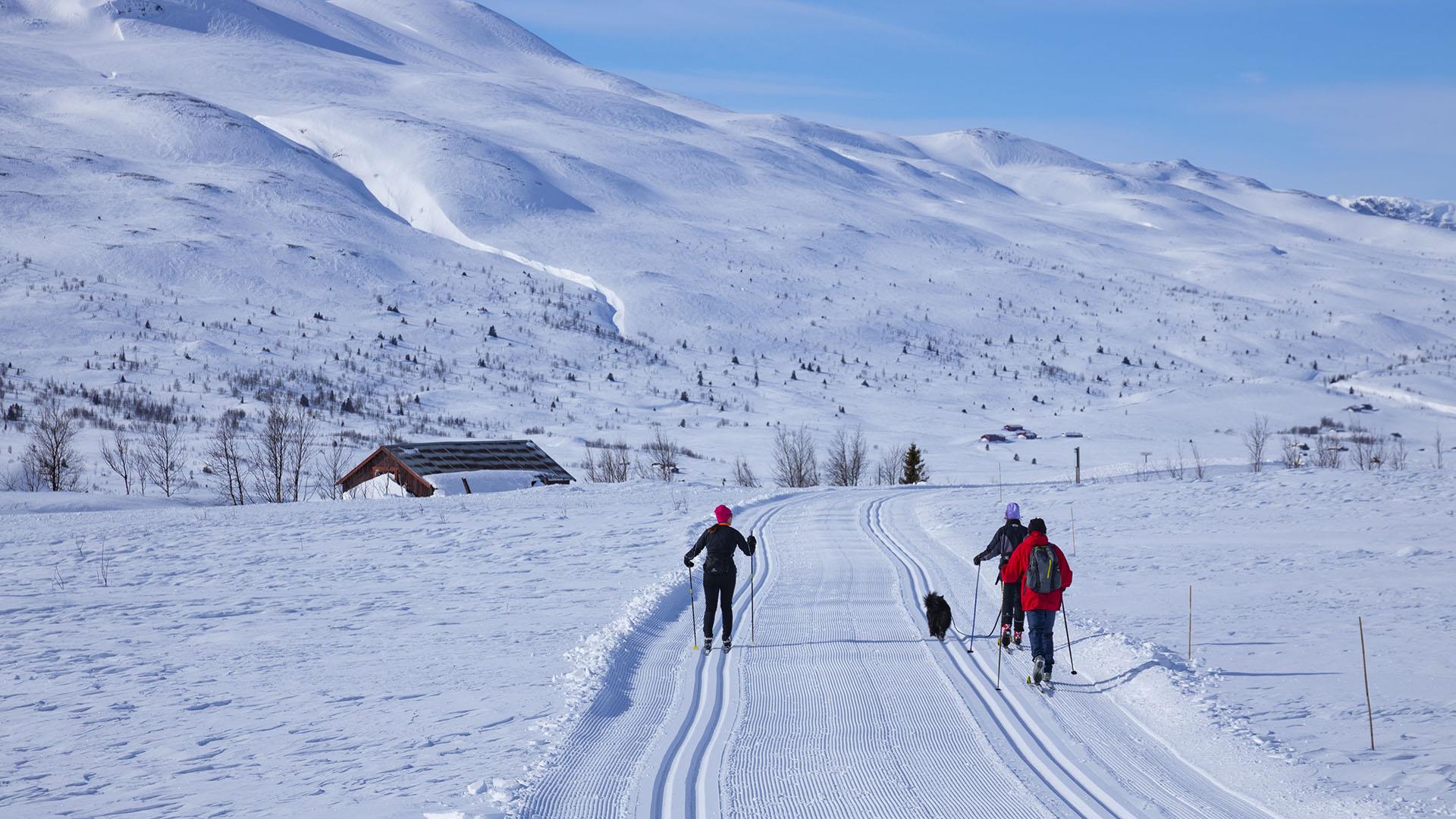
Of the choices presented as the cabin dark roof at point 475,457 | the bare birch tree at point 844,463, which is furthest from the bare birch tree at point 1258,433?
the cabin dark roof at point 475,457

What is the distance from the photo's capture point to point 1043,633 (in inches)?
398

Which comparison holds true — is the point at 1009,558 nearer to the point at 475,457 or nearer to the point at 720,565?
the point at 720,565

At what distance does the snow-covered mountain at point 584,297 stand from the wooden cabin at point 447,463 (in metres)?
12.6

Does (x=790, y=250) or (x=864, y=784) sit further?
(x=790, y=250)

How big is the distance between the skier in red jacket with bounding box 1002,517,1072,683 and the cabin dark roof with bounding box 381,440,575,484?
32429mm

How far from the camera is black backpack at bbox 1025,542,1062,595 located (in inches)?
399

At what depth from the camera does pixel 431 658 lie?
11.8 meters

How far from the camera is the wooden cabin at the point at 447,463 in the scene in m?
39.7

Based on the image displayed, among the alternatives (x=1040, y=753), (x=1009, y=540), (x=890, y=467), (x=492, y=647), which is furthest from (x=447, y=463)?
(x=1040, y=753)

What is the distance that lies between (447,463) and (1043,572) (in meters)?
33.9

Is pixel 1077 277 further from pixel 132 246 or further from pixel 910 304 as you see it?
pixel 132 246

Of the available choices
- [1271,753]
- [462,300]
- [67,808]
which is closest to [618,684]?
[67,808]

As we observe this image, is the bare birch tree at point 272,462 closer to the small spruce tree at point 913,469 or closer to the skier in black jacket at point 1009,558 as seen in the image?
the small spruce tree at point 913,469

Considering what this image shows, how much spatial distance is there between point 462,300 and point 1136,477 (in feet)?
249
